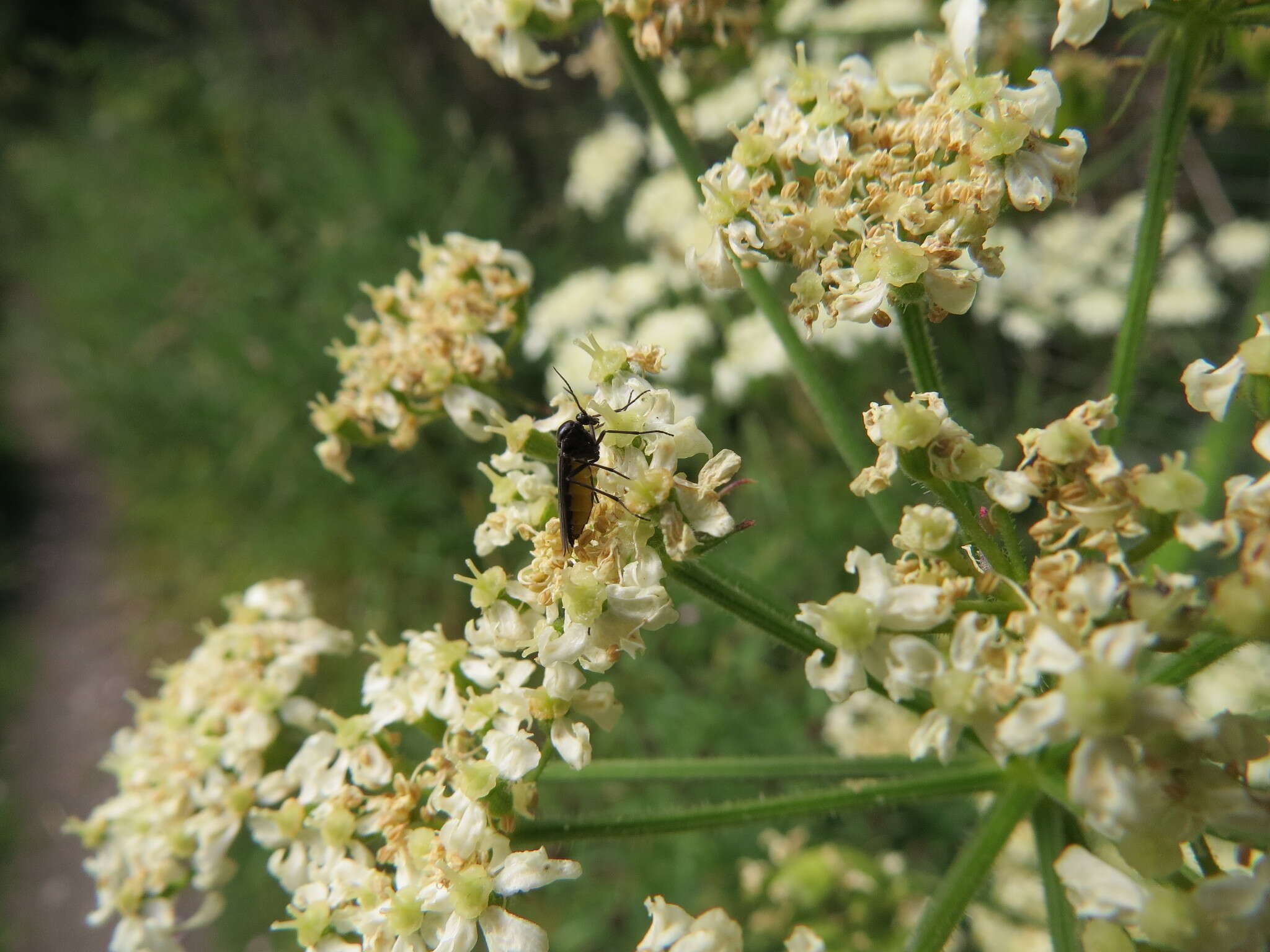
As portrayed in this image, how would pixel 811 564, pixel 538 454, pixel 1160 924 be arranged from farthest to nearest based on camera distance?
1. pixel 811 564
2. pixel 538 454
3. pixel 1160 924

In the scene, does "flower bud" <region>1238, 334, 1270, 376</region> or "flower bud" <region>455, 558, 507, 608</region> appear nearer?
"flower bud" <region>1238, 334, 1270, 376</region>

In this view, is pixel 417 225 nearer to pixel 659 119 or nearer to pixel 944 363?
pixel 944 363

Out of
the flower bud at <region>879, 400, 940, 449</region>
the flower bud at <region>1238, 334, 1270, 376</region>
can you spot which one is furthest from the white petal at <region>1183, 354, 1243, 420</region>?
the flower bud at <region>879, 400, 940, 449</region>

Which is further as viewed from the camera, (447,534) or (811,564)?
(447,534)

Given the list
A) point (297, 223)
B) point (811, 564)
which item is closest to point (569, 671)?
point (811, 564)

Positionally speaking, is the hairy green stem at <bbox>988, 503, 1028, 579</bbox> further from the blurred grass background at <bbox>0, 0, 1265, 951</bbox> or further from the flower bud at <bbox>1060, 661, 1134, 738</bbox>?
the blurred grass background at <bbox>0, 0, 1265, 951</bbox>

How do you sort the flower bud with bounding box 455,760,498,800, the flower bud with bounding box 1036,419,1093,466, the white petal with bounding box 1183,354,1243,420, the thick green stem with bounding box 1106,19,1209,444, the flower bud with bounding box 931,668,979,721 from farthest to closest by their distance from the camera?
the thick green stem with bounding box 1106,19,1209,444 → the flower bud with bounding box 455,760,498,800 → the white petal with bounding box 1183,354,1243,420 → the flower bud with bounding box 1036,419,1093,466 → the flower bud with bounding box 931,668,979,721
